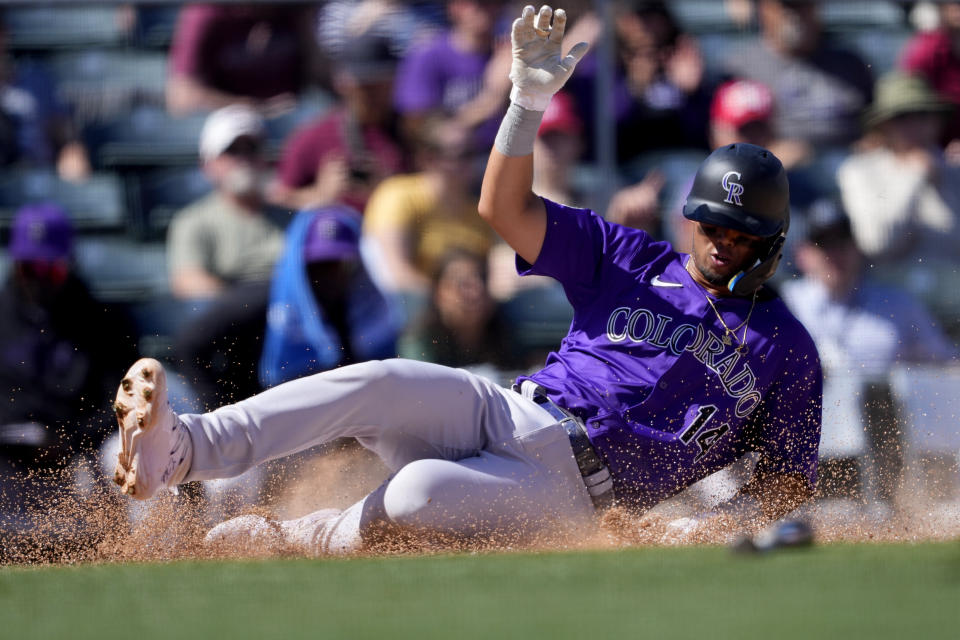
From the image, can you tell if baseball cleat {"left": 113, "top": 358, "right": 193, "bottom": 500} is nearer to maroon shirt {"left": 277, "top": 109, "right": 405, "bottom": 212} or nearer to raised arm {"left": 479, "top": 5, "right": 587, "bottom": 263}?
raised arm {"left": 479, "top": 5, "right": 587, "bottom": 263}

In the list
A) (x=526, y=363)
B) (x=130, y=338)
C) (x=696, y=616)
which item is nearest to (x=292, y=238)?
(x=130, y=338)

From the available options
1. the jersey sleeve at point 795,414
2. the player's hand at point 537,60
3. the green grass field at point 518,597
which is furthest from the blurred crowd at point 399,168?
the green grass field at point 518,597

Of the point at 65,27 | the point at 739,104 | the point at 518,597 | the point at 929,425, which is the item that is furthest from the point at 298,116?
the point at 518,597

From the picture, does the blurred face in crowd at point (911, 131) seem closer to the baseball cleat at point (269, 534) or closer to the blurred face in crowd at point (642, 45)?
the blurred face in crowd at point (642, 45)

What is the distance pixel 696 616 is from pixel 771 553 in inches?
34.0

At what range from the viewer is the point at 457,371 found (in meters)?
4.31

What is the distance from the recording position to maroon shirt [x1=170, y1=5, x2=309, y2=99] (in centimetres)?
643

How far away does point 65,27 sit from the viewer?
6426mm

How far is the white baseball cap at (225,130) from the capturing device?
639cm

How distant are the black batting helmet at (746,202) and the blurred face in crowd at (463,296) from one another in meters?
1.89

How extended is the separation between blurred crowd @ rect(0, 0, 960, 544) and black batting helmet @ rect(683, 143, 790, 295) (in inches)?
71.1

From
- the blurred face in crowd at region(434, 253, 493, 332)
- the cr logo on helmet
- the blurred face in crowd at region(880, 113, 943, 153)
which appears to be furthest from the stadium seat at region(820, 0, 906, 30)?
the cr logo on helmet

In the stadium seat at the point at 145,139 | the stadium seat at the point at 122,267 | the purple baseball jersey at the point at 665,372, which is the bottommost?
the stadium seat at the point at 122,267

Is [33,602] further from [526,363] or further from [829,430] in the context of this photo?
[829,430]
